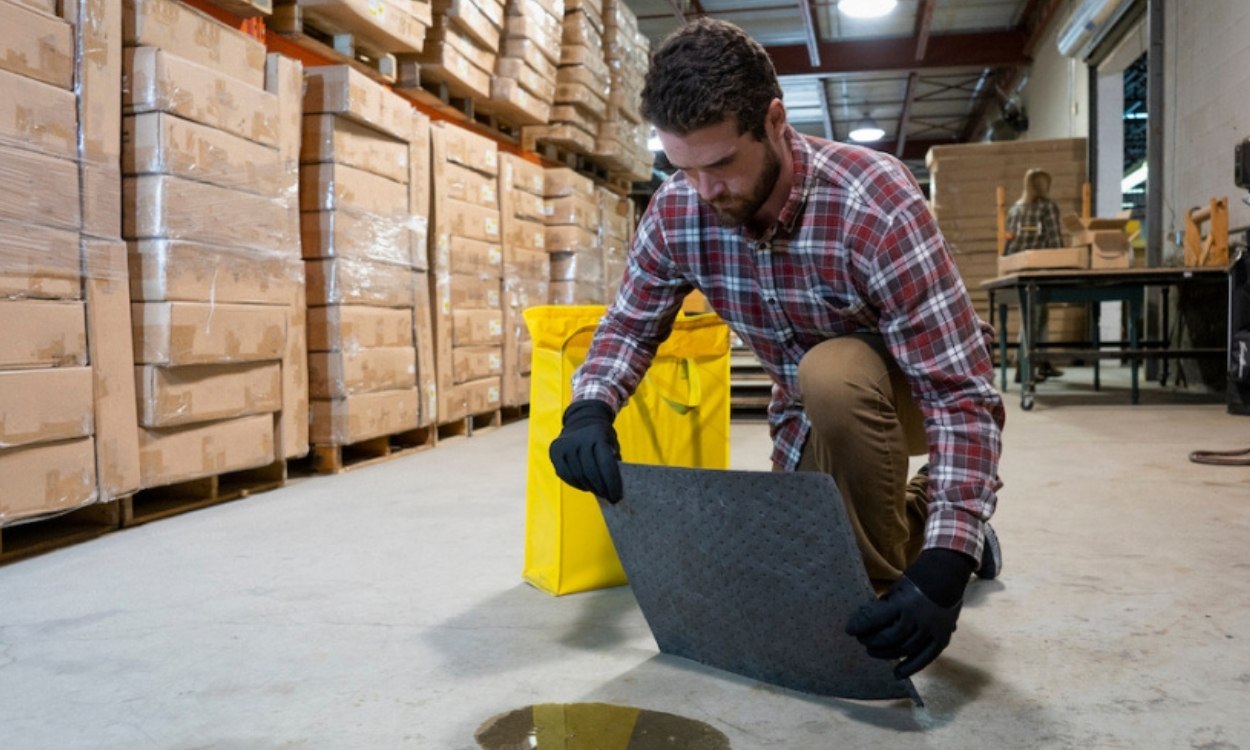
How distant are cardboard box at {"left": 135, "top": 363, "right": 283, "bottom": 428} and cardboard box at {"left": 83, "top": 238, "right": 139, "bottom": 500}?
6cm

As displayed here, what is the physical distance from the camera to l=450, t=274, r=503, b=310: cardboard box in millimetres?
5094

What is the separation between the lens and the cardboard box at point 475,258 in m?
5.07

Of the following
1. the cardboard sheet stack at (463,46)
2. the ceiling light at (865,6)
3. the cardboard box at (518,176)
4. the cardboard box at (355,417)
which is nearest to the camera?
the cardboard box at (355,417)

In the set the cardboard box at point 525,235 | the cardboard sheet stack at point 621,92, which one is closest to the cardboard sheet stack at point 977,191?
the cardboard sheet stack at point 621,92

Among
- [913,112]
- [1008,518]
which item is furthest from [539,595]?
[913,112]

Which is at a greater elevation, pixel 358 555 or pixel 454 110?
pixel 454 110

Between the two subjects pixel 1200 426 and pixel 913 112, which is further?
pixel 913 112

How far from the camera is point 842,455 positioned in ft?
5.34

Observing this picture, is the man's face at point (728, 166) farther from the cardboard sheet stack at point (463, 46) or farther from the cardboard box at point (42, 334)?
the cardboard sheet stack at point (463, 46)

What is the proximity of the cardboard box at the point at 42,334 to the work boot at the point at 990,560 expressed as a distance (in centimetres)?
242

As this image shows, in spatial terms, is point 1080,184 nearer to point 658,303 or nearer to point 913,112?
point 913,112

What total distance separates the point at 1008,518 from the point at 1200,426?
2.84 m

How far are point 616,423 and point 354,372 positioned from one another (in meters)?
2.18

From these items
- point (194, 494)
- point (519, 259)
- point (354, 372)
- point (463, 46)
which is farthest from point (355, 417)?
point (463, 46)
